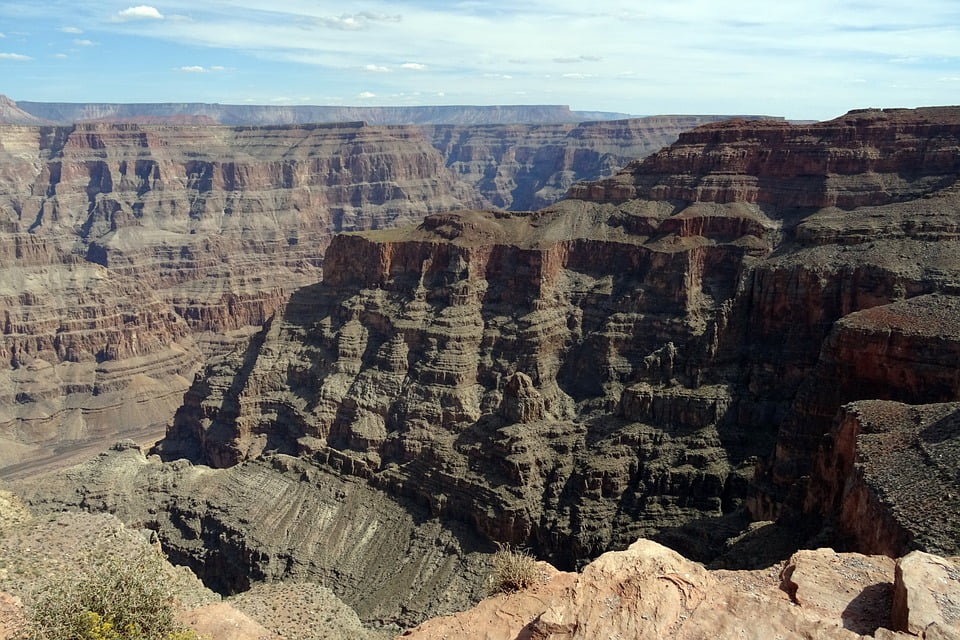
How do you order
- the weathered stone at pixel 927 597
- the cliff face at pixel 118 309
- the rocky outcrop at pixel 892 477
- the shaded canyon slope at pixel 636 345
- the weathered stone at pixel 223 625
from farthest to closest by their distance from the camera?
the cliff face at pixel 118 309
the shaded canyon slope at pixel 636 345
the rocky outcrop at pixel 892 477
the weathered stone at pixel 223 625
the weathered stone at pixel 927 597

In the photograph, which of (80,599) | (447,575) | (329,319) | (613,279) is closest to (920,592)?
(80,599)

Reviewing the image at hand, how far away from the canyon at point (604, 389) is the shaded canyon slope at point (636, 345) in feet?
0.80

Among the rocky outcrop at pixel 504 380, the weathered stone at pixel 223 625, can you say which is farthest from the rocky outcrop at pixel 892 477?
the weathered stone at pixel 223 625

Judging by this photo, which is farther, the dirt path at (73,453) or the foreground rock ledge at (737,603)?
the dirt path at (73,453)

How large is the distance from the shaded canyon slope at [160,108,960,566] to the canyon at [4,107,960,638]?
0.80 ft

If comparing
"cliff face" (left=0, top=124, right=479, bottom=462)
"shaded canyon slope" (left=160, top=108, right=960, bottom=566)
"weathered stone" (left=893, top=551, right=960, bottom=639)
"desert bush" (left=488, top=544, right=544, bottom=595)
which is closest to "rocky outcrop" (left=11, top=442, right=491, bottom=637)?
"shaded canyon slope" (left=160, top=108, right=960, bottom=566)

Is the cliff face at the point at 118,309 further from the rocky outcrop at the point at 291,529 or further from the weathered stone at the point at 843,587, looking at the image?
the weathered stone at the point at 843,587

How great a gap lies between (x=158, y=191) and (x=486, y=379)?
156700 mm

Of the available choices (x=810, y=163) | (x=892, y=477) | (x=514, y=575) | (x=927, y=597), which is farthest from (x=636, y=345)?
(x=927, y=597)

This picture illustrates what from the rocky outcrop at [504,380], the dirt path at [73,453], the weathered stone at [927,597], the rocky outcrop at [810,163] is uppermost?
the rocky outcrop at [810,163]

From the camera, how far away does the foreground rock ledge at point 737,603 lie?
64.3 ft

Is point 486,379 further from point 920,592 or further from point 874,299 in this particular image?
point 920,592

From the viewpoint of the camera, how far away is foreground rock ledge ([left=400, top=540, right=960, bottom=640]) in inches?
771

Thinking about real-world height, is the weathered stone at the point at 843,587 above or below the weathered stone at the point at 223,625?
→ above
